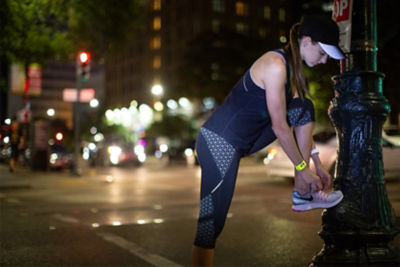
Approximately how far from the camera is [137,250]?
5539mm

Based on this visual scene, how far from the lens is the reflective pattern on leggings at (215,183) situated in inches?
125

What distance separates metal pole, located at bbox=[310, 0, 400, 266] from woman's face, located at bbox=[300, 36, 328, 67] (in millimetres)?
638

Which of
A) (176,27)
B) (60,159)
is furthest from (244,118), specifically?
(176,27)

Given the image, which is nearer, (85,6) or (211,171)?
(211,171)

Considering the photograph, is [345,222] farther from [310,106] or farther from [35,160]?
[35,160]

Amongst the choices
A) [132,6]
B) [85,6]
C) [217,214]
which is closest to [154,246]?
[217,214]

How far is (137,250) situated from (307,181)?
296 cm

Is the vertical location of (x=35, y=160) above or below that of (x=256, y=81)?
below

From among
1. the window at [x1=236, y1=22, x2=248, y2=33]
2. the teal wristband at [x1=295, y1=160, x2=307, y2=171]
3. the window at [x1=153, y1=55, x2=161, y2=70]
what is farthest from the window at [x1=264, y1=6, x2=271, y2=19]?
the teal wristband at [x1=295, y1=160, x2=307, y2=171]

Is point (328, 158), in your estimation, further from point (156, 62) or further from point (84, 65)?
point (156, 62)

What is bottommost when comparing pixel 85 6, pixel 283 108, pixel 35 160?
pixel 35 160

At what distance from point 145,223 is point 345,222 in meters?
4.30

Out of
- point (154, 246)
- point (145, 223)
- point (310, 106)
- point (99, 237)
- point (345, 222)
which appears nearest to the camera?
point (310, 106)

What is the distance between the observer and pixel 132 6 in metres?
25.8
